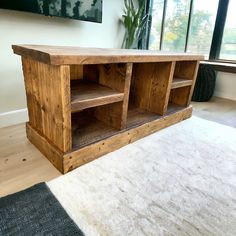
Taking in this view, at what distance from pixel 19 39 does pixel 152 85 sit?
1117 mm

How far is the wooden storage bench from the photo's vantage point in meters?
0.98

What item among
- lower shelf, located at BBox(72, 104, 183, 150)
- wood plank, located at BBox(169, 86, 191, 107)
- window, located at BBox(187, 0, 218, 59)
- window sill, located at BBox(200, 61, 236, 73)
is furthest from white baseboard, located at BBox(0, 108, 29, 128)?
window, located at BBox(187, 0, 218, 59)

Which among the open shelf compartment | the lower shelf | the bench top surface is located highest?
the bench top surface

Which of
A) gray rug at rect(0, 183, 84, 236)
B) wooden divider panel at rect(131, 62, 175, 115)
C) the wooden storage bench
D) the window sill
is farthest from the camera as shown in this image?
the window sill

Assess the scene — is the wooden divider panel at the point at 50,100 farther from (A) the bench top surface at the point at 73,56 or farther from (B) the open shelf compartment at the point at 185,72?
(B) the open shelf compartment at the point at 185,72

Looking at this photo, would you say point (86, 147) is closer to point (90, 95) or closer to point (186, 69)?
point (90, 95)

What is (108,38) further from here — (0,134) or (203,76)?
(0,134)

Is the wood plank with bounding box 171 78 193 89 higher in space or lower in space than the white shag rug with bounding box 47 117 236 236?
higher

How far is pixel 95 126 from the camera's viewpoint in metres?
1.38

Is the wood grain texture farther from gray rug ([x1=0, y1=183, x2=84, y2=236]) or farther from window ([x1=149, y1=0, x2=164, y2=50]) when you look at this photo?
window ([x1=149, y1=0, x2=164, y2=50])

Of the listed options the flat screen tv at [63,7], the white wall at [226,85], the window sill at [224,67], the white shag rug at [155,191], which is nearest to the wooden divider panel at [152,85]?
the white shag rug at [155,191]

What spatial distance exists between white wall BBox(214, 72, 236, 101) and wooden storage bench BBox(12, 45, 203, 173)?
3.58ft

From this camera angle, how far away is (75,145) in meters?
1.14

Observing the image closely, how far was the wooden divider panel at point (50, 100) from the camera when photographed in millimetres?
938
